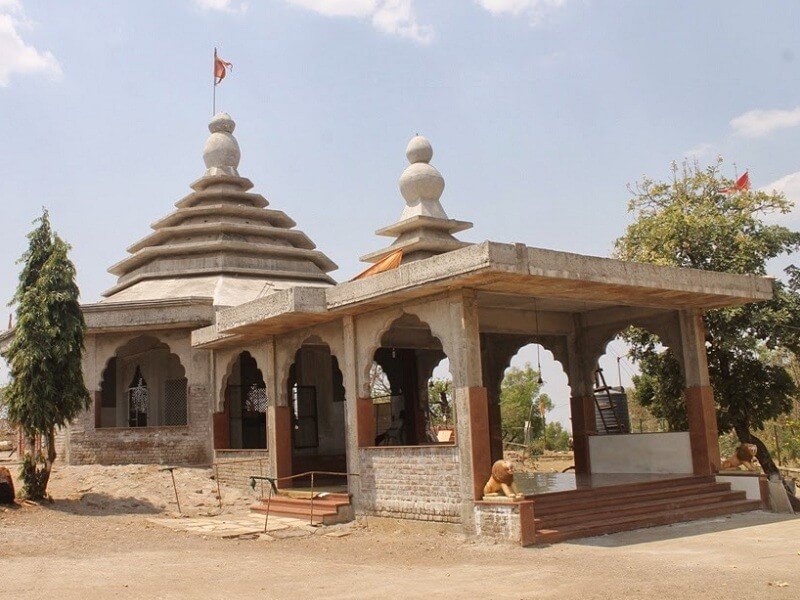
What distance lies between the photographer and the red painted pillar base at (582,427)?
1798cm

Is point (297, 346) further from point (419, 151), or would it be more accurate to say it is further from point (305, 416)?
point (419, 151)

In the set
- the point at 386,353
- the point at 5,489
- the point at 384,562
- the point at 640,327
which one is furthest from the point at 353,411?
the point at 386,353

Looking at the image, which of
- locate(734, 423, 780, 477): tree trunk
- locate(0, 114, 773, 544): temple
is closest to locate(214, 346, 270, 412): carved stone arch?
locate(0, 114, 773, 544): temple

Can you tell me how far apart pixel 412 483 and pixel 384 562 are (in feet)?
8.57

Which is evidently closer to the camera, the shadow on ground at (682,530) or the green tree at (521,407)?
the shadow on ground at (682,530)

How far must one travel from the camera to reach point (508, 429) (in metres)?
42.1

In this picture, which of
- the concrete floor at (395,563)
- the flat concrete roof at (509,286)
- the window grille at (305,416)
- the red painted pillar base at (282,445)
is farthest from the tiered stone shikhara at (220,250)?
the concrete floor at (395,563)

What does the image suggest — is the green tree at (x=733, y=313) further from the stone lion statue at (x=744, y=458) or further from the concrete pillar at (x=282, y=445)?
the concrete pillar at (x=282, y=445)

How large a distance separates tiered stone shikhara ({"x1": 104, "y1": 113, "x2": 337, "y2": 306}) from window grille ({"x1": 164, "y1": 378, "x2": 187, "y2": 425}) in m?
2.38

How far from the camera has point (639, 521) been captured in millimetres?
12906

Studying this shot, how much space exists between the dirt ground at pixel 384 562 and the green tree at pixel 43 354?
1.39 m

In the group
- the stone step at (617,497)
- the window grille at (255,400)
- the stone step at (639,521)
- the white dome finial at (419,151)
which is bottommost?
the stone step at (639,521)

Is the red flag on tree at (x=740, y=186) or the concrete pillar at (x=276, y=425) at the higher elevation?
the red flag on tree at (x=740, y=186)

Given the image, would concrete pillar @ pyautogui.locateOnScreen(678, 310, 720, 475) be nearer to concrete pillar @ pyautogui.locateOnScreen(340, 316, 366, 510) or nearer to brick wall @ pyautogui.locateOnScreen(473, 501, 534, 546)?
brick wall @ pyautogui.locateOnScreen(473, 501, 534, 546)
